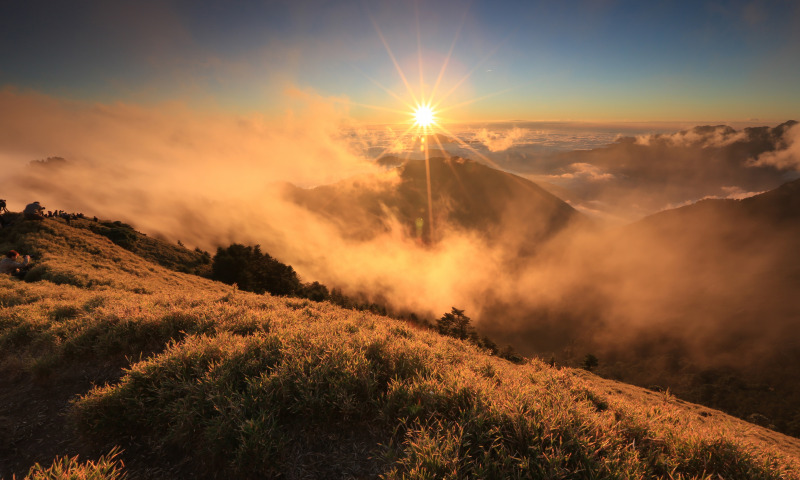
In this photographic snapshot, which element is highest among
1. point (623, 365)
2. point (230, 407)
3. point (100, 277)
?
point (230, 407)

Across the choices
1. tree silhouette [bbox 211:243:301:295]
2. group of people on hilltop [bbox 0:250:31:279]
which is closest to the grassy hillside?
group of people on hilltop [bbox 0:250:31:279]

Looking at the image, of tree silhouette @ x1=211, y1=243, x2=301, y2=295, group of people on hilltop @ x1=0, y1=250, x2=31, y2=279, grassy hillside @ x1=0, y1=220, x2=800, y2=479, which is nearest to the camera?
grassy hillside @ x1=0, y1=220, x2=800, y2=479

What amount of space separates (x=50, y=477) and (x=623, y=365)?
689 feet

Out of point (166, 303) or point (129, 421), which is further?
point (166, 303)

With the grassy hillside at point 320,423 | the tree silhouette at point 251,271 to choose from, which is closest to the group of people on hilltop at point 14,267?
the grassy hillside at point 320,423

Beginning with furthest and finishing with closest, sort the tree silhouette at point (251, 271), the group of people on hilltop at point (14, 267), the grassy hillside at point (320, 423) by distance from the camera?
1. the tree silhouette at point (251, 271)
2. the group of people on hilltop at point (14, 267)
3. the grassy hillside at point (320, 423)

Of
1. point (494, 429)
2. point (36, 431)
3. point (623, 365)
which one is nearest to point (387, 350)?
point (494, 429)

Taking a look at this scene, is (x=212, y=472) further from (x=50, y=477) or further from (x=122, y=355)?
(x=122, y=355)

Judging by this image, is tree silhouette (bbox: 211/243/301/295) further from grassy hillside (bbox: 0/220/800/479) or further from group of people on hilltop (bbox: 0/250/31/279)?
grassy hillside (bbox: 0/220/800/479)

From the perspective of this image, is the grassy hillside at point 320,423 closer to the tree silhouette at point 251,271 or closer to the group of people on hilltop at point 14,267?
the group of people on hilltop at point 14,267

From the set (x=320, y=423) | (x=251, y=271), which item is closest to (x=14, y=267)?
(x=320, y=423)

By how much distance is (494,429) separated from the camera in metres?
4.14

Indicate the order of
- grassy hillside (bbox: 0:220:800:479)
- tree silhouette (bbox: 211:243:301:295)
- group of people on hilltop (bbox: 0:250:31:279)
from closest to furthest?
grassy hillside (bbox: 0:220:800:479) → group of people on hilltop (bbox: 0:250:31:279) → tree silhouette (bbox: 211:243:301:295)

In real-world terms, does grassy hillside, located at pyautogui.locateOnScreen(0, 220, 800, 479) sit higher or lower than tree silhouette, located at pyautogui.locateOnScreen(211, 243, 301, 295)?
higher
